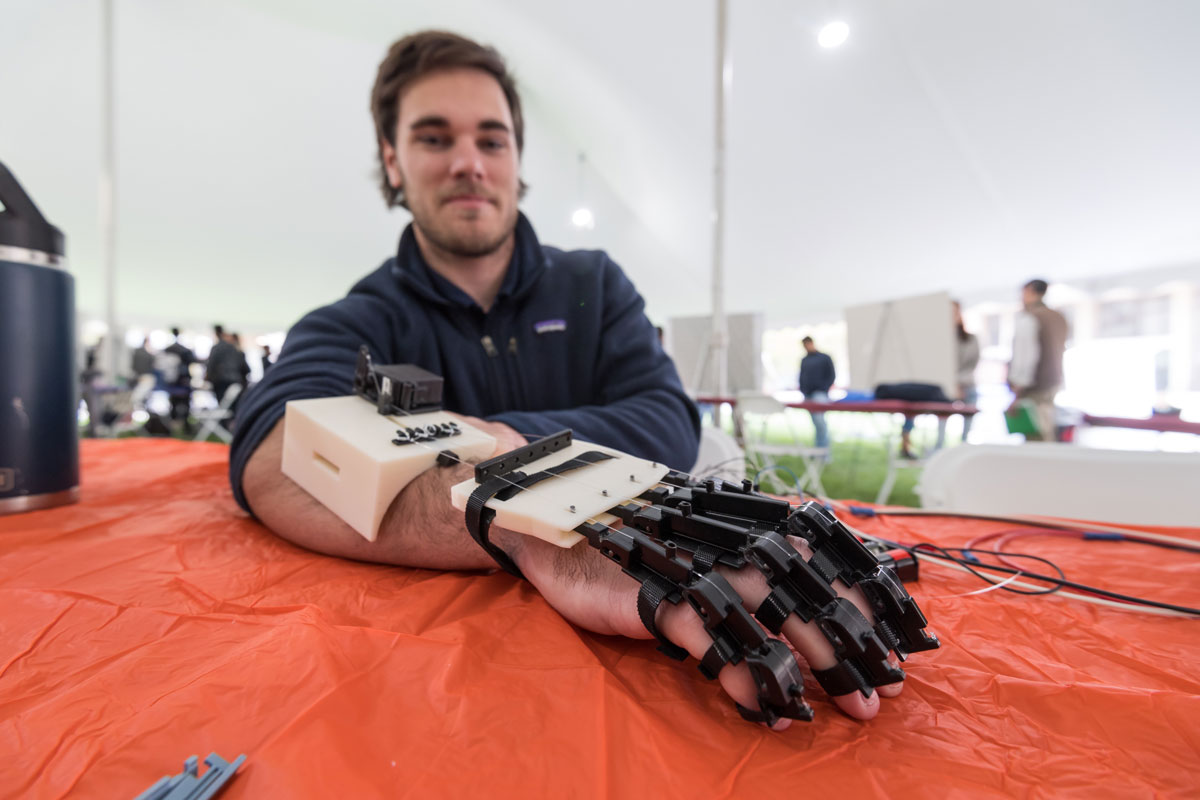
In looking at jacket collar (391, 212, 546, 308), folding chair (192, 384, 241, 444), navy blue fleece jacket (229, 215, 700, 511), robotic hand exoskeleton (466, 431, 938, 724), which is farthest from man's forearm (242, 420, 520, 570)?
folding chair (192, 384, 241, 444)

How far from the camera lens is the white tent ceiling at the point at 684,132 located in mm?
4074

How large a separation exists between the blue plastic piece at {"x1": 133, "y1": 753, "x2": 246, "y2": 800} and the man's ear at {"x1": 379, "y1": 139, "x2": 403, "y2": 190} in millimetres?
1222

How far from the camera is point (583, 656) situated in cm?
41

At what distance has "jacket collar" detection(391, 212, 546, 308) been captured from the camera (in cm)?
103

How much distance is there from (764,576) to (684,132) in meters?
6.08

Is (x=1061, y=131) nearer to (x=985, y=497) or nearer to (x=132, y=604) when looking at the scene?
(x=985, y=497)

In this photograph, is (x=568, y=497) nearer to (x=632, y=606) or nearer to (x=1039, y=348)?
(x=632, y=606)

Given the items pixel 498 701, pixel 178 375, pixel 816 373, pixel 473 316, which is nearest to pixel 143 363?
pixel 178 375

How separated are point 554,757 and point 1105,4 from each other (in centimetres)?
583

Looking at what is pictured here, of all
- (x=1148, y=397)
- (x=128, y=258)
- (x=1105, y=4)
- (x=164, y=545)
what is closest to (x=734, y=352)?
(x=1105, y=4)

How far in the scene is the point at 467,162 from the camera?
101cm

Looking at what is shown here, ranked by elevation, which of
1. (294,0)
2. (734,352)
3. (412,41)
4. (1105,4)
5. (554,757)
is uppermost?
(294,0)

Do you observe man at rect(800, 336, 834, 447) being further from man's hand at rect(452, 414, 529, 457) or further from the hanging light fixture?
man's hand at rect(452, 414, 529, 457)

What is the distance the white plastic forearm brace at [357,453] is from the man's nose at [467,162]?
613mm
